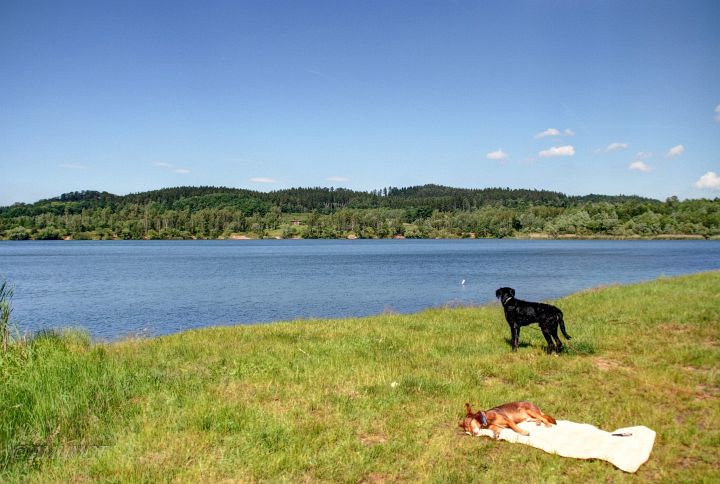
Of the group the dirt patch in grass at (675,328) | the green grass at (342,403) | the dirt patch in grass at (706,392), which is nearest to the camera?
the green grass at (342,403)

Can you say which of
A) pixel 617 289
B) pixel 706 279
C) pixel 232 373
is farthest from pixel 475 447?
pixel 706 279

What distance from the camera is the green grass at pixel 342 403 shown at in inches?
254

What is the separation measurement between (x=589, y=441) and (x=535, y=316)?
5.53m

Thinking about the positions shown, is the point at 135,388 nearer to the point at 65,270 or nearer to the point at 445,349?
the point at 445,349

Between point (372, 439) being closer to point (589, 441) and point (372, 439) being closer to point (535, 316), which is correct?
point (589, 441)

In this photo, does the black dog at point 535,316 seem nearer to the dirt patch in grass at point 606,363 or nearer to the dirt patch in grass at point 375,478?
the dirt patch in grass at point 606,363

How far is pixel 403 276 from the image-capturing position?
5197 centimetres

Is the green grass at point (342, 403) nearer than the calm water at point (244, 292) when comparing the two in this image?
Yes

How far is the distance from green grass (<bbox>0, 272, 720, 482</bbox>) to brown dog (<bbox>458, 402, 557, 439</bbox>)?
0.22 metres

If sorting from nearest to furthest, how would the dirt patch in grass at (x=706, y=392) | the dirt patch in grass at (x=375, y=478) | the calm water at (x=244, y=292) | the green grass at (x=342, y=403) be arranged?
the dirt patch in grass at (x=375, y=478) < the green grass at (x=342, y=403) < the dirt patch in grass at (x=706, y=392) < the calm water at (x=244, y=292)

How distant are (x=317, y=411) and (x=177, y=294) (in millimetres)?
35388

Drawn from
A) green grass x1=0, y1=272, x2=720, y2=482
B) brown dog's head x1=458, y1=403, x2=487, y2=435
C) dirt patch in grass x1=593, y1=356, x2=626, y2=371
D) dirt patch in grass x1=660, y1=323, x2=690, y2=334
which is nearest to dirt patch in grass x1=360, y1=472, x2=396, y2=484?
green grass x1=0, y1=272, x2=720, y2=482

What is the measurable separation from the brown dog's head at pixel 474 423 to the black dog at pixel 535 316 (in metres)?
5.27

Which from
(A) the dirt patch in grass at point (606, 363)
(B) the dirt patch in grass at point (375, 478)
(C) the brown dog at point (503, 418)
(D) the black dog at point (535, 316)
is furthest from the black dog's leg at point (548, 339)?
(B) the dirt patch in grass at point (375, 478)
